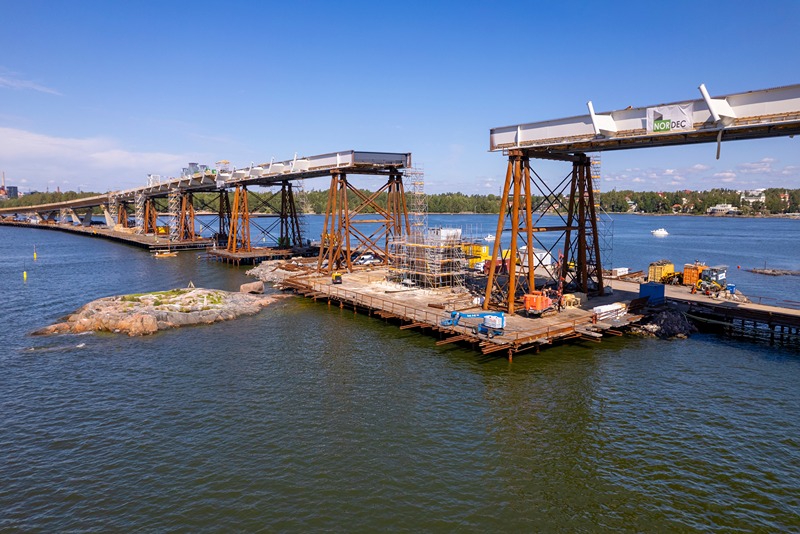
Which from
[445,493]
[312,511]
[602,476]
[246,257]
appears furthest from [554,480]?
[246,257]

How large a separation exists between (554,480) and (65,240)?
496 feet

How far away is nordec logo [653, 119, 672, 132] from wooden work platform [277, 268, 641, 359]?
14926 millimetres

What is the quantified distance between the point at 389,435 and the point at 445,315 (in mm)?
17186

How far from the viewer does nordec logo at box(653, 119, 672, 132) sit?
3100cm

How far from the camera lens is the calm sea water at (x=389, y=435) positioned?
17969 mm

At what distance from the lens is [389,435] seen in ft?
76.5

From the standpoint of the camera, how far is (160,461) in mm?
21078

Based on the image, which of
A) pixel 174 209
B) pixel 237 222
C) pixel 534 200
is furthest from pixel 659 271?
pixel 174 209

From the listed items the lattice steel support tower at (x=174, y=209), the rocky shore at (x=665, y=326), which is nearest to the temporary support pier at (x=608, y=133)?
the rocky shore at (x=665, y=326)

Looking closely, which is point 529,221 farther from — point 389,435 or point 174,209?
point 174,209

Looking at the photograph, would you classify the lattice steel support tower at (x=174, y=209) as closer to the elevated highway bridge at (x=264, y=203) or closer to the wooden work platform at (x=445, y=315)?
the elevated highway bridge at (x=264, y=203)

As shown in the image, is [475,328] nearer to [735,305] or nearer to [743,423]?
[743,423]

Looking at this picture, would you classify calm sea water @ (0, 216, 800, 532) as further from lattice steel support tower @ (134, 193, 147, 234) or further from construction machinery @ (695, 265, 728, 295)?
lattice steel support tower @ (134, 193, 147, 234)

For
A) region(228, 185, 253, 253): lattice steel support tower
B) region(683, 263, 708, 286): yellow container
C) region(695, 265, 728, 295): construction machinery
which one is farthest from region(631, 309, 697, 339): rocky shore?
region(228, 185, 253, 253): lattice steel support tower
